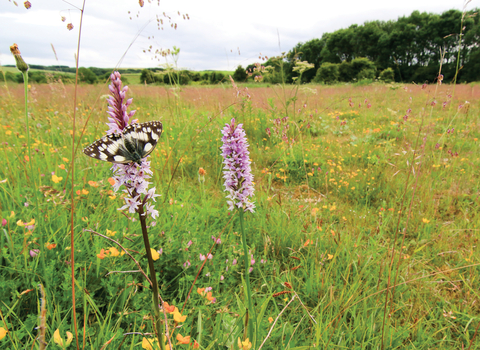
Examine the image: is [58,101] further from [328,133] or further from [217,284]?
[217,284]

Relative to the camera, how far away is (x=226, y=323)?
133cm

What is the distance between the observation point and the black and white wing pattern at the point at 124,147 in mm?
882

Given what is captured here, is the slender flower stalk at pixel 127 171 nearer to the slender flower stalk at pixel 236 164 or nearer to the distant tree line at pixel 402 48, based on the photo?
the slender flower stalk at pixel 236 164

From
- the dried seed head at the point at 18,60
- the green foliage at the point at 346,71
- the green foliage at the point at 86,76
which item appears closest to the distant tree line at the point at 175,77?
the green foliage at the point at 86,76

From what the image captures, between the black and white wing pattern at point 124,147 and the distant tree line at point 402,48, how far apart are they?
1112 inches

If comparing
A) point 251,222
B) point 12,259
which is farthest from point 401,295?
point 12,259

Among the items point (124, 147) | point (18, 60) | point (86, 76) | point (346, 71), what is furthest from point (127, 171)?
point (346, 71)

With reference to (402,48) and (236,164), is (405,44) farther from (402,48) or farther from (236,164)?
(236,164)

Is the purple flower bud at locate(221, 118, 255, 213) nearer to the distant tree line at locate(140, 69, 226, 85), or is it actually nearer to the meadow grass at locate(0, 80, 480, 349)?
the meadow grass at locate(0, 80, 480, 349)

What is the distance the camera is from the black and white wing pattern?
0.88 m

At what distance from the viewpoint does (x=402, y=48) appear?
45156 millimetres

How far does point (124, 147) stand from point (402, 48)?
58582mm

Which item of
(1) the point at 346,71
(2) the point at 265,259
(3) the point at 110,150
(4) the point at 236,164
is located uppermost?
(1) the point at 346,71

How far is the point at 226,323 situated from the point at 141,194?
90cm
